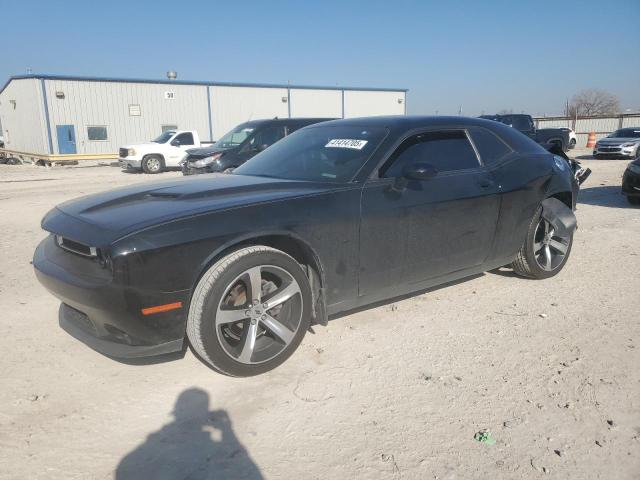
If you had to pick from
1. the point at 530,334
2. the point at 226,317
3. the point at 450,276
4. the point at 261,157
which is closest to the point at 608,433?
the point at 530,334

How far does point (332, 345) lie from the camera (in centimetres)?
330

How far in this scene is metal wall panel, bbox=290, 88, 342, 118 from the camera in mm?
30938

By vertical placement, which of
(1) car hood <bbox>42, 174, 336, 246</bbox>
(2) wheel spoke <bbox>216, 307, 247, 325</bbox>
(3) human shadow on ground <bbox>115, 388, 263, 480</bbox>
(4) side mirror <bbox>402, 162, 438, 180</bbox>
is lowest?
(3) human shadow on ground <bbox>115, 388, 263, 480</bbox>

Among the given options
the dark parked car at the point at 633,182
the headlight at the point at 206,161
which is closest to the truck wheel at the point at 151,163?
the headlight at the point at 206,161

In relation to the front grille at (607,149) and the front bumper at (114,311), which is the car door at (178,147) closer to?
the front bumper at (114,311)

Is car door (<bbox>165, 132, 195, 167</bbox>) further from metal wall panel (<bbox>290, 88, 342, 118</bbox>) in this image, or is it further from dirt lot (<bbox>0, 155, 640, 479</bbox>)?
dirt lot (<bbox>0, 155, 640, 479</bbox>)

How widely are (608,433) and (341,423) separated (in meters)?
1.33

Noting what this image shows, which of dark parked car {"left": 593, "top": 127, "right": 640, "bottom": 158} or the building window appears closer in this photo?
dark parked car {"left": 593, "top": 127, "right": 640, "bottom": 158}

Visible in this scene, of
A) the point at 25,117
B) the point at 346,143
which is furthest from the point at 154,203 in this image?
the point at 25,117

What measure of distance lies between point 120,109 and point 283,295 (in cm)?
2555

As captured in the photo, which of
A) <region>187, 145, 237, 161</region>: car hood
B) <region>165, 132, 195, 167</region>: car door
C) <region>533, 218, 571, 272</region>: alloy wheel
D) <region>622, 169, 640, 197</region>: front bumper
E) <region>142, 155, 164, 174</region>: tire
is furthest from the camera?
<region>165, 132, 195, 167</region>: car door

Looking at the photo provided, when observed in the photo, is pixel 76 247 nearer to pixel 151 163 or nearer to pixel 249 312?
pixel 249 312

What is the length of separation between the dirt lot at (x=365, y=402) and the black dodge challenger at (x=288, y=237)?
29 cm

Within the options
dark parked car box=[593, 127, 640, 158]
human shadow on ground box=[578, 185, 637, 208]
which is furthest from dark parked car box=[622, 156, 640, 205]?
dark parked car box=[593, 127, 640, 158]
